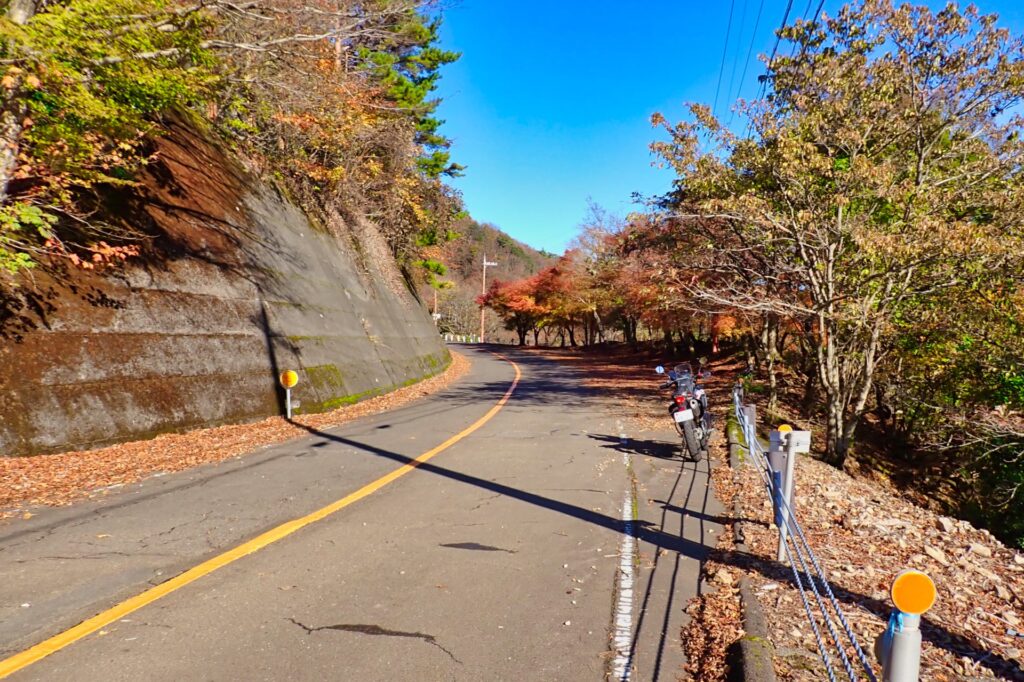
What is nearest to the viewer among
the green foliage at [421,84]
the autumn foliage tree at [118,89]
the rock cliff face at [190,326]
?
the autumn foliage tree at [118,89]

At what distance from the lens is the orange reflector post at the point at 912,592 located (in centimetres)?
194

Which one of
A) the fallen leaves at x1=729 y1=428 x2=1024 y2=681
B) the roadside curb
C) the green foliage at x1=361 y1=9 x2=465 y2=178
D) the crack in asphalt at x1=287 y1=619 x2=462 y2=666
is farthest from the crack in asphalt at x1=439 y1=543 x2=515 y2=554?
the green foliage at x1=361 y1=9 x2=465 y2=178

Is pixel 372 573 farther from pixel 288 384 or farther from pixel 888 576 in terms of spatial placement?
pixel 288 384

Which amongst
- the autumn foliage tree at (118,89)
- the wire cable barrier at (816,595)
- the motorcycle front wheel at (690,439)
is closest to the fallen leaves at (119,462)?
the autumn foliage tree at (118,89)

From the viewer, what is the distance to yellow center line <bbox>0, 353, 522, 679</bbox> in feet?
9.86

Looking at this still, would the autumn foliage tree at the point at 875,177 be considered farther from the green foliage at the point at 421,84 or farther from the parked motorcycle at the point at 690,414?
the green foliage at the point at 421,84

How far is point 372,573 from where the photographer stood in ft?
13.6

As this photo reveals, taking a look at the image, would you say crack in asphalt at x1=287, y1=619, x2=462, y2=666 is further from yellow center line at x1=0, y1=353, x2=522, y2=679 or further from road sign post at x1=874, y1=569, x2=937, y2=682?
road sign post at x1=874, y1=569, x2=937, y2=682

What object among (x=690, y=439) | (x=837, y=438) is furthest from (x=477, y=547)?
(x=837, y=438)

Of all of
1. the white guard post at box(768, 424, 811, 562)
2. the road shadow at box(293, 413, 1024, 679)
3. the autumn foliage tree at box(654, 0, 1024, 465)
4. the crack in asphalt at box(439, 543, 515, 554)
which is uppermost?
the autumn foliage tree at box(654, 0, 1024, 465)

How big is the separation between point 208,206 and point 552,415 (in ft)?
29.2

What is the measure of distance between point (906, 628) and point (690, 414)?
597 centimetres

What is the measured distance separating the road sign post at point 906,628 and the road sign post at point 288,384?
398 inches

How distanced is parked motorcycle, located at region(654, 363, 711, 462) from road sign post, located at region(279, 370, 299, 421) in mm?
6997
